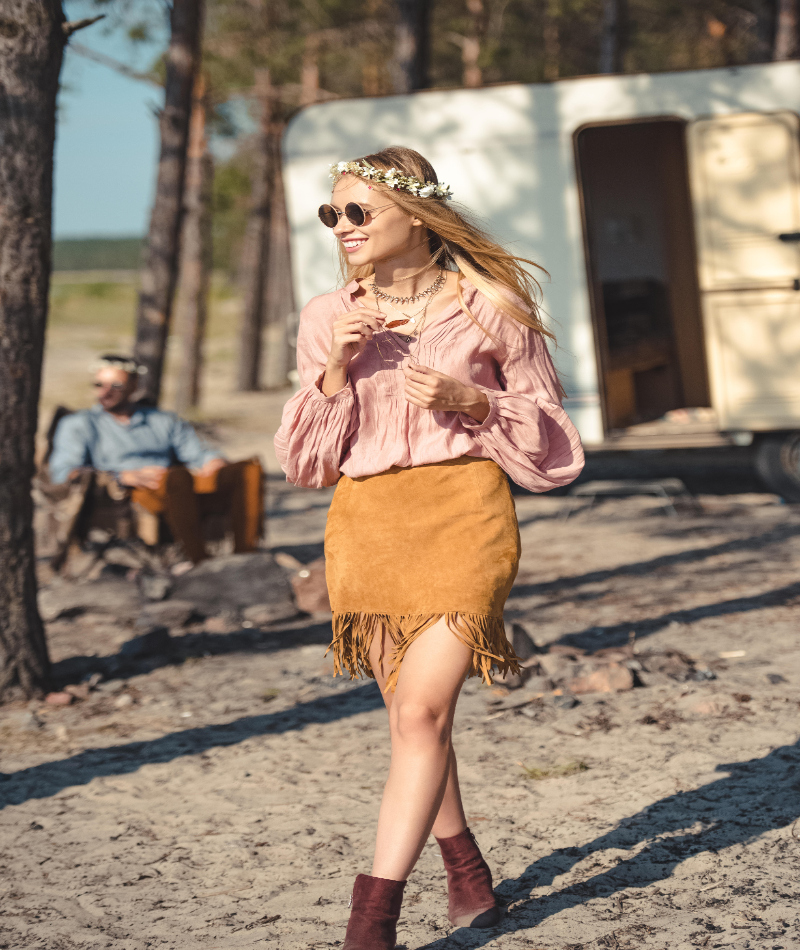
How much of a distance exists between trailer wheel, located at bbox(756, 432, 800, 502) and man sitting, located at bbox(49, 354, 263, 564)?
12.9ft

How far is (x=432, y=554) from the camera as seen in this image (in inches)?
97.7

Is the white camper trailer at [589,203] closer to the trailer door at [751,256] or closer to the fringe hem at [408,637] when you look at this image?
the trailer door at [751,256]

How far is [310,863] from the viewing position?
10.2 ft

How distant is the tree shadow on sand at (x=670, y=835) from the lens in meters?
2.78

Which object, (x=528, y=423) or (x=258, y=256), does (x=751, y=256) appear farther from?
(x=258, y=256)

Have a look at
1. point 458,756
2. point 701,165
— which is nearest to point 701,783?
point 458,756

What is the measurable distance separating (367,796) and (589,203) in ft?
19.5

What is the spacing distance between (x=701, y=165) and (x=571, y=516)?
266 cm

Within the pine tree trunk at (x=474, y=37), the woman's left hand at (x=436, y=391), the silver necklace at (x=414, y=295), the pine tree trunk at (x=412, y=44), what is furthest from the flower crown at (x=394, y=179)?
the pine tree trunk at (x=474, y=37)

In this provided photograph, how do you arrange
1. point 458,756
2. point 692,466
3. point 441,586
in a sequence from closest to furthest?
1. point 441,586
2. point 458,756
3. point 692,466

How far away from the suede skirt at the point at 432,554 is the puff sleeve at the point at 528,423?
0.07 m

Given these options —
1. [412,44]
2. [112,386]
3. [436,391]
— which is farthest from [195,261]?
[436,391]

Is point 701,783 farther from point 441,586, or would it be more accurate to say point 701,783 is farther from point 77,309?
point 77,309

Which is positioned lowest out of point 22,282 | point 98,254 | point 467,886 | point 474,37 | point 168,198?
point 467,886
